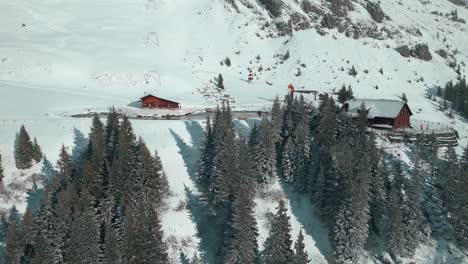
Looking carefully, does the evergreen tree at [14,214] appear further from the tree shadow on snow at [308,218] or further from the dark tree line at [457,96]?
the dark tree line at [457,96]

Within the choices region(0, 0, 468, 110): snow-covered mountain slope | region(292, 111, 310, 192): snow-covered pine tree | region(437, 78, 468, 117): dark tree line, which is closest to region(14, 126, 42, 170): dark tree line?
region(0, 0, 468, 110): snow-covered mountain slope

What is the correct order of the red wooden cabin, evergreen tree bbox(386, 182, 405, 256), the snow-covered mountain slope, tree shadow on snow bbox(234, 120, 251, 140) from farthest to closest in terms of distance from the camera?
the snow-covered mountain slope → the red wooden cabin → tree shadow on snow bbox(234, 120, 251, 140) → evergreen tree bbox(386, 182, 405, 256)

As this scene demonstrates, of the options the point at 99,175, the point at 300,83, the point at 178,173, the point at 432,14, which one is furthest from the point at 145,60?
the point at 432,14

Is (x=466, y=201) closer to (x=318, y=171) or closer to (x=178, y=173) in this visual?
(x=318, y=171)


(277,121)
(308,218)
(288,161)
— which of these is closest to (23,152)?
(277,121)

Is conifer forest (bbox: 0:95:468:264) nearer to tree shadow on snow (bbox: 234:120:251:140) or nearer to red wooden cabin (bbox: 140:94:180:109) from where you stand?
tree shadow on snow (bbox: 234:120:251:140)

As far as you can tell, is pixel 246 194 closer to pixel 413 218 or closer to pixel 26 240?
pixel 413 218

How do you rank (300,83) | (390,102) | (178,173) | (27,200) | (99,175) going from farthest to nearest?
(300,83) < (390,102) < (178,173) < (27,200) < (99,175)
